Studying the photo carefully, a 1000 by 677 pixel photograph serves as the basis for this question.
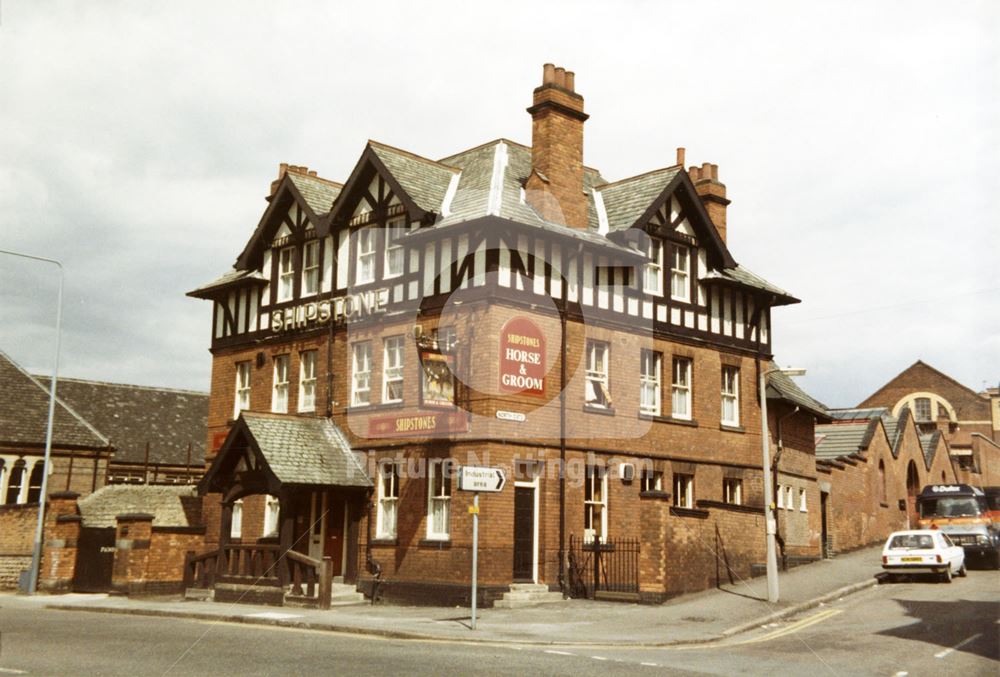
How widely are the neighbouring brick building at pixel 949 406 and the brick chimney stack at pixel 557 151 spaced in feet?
179

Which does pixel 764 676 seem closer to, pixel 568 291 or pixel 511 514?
pixel 511 514

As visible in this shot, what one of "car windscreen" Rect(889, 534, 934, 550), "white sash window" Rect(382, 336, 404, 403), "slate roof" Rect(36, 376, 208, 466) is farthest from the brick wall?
"car windscreen" Rect(889, 534, 934, 550)

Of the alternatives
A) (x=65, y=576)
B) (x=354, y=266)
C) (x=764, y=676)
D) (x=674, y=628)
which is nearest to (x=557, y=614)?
(x=674, y=628)

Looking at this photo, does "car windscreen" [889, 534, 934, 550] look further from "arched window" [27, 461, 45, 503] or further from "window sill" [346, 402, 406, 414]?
"arched window" [27, 461, 45, 503]

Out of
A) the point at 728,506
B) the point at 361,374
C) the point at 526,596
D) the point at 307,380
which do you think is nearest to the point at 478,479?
the point at 526,596

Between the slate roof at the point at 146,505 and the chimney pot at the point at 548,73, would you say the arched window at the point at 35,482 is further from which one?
the chimney pot at the point at 548,73

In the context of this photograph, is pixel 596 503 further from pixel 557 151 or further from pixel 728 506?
pixel 557 151

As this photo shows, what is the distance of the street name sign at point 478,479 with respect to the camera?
708 inches

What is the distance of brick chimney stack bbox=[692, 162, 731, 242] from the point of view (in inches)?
1278

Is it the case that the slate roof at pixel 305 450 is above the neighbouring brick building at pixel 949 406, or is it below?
below

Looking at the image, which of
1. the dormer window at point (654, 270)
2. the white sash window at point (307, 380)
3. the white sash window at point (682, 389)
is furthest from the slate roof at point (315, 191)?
the white sash window at point (682, 389)

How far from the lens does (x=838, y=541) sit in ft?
119

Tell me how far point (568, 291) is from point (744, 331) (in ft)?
26.7

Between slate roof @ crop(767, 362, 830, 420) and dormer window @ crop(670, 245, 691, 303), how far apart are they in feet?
13.2
